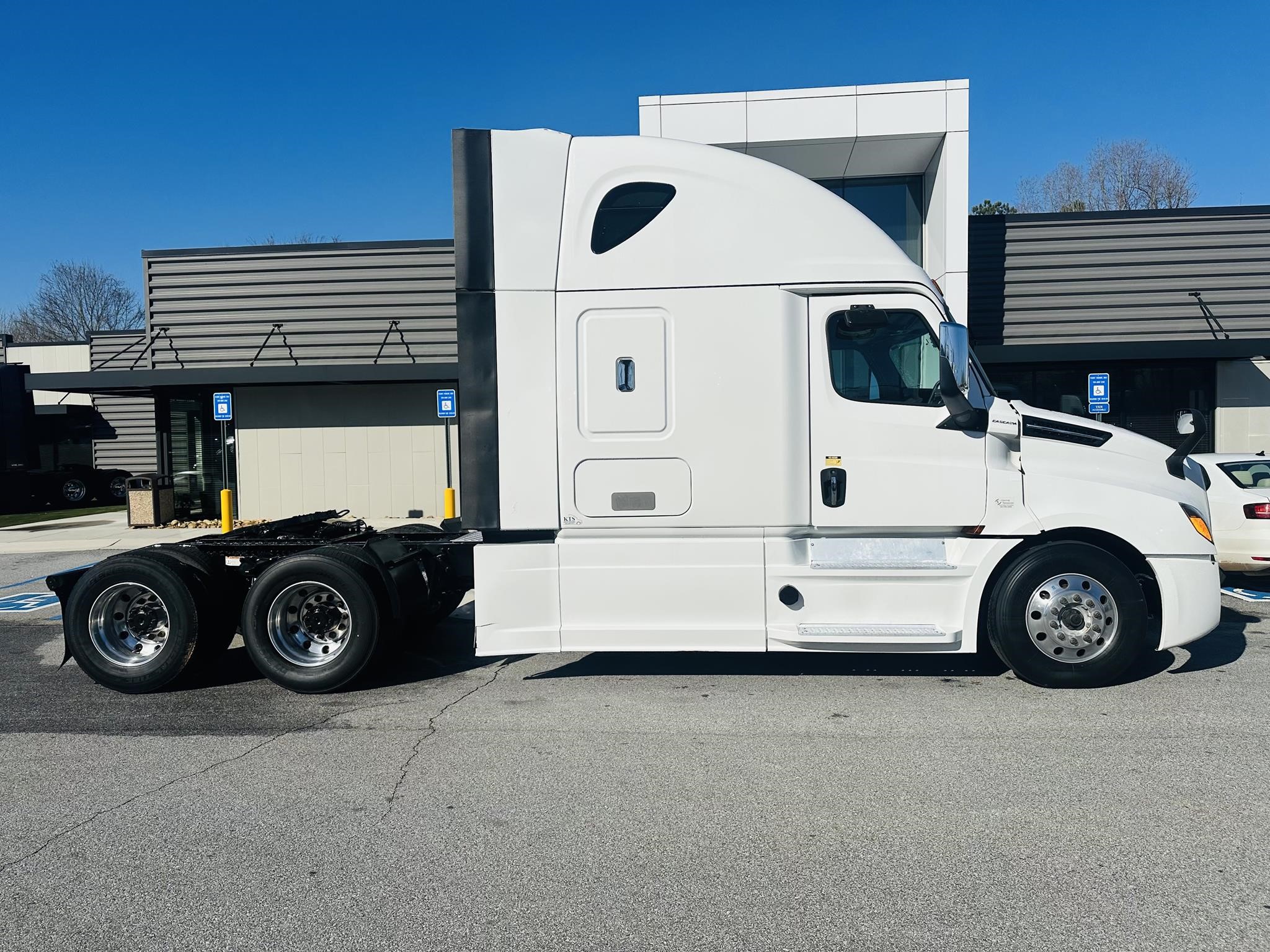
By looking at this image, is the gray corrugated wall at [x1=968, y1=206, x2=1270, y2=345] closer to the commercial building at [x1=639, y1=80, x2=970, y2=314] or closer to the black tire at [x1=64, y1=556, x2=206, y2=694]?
the commercial building at [x1=639, y1=80, x2=970, y2=314]

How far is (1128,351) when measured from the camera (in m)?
16.3

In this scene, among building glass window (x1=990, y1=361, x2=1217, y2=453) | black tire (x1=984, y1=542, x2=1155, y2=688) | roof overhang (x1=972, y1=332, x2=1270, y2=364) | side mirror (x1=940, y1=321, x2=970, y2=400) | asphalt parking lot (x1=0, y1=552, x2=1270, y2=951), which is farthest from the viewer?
building glass window (x1=990, y1=361, x2=1217, y2=453)

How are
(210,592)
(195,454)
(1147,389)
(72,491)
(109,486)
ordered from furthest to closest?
(109,486) < (72,491) < (195,454) < (1147,389) < (210,592)

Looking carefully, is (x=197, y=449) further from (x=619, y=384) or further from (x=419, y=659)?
(x=619, y=384)

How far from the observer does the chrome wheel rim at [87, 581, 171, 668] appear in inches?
269

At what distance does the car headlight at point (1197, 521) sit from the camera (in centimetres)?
630

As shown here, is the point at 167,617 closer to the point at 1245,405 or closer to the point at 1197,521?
the point at 1197,521

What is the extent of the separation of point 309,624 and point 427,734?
162cm

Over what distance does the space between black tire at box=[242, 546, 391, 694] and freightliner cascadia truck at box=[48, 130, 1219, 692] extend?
816 millimetres

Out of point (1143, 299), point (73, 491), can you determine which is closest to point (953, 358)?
point (1143, 299)

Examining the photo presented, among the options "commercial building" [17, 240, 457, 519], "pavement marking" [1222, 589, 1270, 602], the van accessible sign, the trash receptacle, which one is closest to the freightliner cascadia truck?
"pavement marking" [1222, 589, 1270, 602]

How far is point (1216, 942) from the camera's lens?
3.20m

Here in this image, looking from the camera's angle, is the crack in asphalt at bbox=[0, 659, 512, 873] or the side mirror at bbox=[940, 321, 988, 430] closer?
the crack in asphalt at bbox=[0, 659, 512, 873]

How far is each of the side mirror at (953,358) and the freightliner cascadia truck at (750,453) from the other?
106 millimetres
